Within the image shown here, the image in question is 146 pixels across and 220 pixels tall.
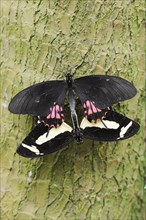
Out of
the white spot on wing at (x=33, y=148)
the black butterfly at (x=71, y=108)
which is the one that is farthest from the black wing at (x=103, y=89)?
the white spot on wing at (x=33, y=148)

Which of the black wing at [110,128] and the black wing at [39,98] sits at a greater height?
the black wing at [39,98]

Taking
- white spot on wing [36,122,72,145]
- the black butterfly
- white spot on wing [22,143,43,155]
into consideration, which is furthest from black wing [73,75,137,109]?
white spot on wing [22,143,43,155]

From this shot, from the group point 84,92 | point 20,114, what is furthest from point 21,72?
point 84,92

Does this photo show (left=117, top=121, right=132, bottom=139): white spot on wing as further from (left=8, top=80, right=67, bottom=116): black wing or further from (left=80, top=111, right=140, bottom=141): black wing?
(left=8, top=80, right=67, bottom=116): black wing

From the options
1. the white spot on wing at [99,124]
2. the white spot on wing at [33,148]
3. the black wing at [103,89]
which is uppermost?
the black wing at [103,89]

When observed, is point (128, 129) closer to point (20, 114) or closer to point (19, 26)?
point (20, 114)

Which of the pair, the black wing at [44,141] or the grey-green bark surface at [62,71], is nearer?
the black wing at [44,141]

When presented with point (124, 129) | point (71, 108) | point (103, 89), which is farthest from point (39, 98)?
point (124, 129)

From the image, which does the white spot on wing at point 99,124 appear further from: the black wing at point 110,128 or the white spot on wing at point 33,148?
the white spot on wing at point 33,148
